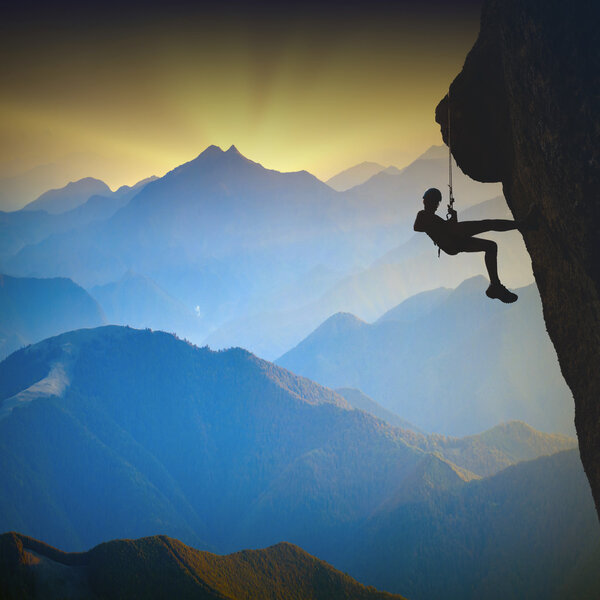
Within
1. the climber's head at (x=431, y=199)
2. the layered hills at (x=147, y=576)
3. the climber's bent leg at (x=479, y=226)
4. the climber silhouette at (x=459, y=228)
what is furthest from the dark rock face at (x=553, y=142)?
the layered hills at (x=147, y=576)

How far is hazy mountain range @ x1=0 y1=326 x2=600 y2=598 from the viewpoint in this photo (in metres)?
59.8

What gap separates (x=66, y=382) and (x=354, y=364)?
11095 cm

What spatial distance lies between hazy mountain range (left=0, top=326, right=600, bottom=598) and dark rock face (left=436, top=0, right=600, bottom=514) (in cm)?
5979

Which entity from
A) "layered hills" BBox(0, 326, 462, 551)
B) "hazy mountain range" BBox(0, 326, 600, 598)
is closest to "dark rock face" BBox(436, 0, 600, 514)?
"hazy mountain range" BBox(0, 326, 600, 598)

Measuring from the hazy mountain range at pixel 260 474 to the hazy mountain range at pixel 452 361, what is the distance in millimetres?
42639

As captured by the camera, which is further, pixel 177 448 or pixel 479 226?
pixel 177 448

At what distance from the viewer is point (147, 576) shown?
1220 inches

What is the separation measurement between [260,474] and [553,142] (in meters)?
84.3

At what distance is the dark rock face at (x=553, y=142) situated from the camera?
521 centimetres

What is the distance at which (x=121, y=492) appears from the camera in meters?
72.2

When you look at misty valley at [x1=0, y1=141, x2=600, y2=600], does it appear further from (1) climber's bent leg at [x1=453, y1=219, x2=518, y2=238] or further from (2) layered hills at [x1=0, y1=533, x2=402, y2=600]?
(1) climber's bent leg at [x1=453, y1=219, x2=518, y2=238]

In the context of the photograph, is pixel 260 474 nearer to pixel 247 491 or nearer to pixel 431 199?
pixel 247 491

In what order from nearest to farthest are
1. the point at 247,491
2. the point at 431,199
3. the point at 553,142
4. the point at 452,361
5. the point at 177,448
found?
the point at 553,142
the point at 431,199
the point at 247,491
the point at 177,448
the point at 452,361

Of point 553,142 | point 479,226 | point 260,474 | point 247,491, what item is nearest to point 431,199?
point 479,226
